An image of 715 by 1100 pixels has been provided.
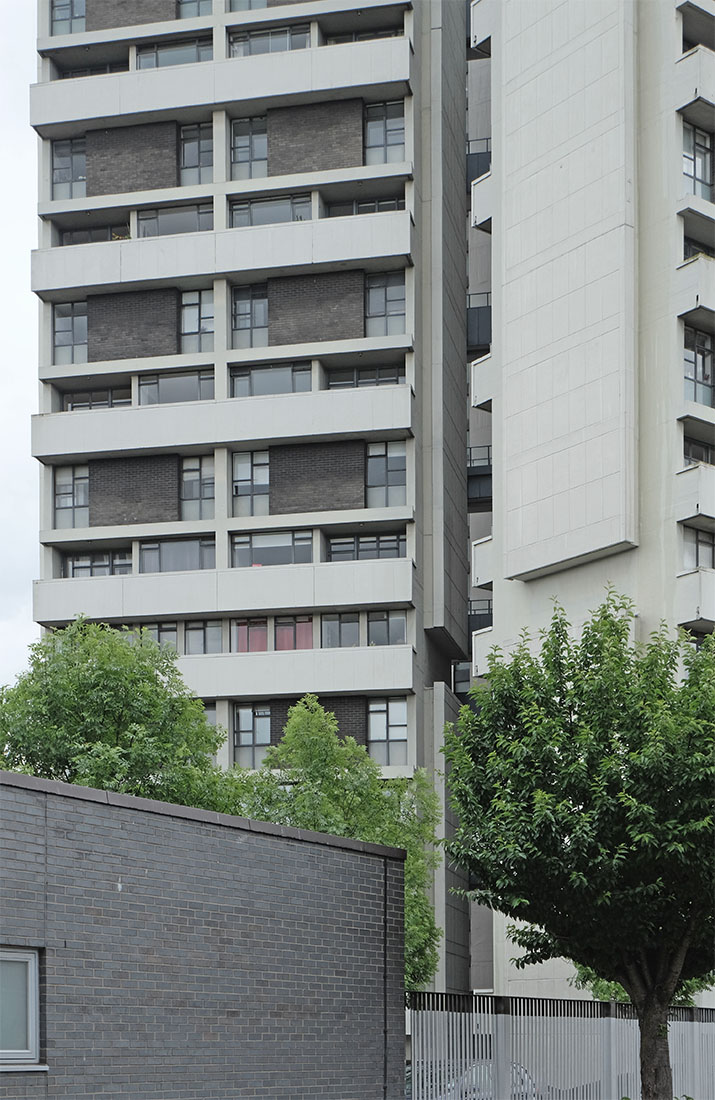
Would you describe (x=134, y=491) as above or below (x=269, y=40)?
below

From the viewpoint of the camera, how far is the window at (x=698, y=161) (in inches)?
1935

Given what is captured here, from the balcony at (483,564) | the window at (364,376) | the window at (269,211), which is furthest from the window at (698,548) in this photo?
the window at (269,211)

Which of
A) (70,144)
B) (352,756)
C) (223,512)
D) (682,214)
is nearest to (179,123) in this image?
(70,144)

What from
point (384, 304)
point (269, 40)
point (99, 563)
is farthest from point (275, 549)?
point (269, 40)

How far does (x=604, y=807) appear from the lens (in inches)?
794

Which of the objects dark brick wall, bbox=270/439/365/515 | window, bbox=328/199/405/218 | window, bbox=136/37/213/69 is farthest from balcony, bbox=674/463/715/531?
window, bbox=136/37/213/69

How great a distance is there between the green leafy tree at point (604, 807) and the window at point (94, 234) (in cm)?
4315

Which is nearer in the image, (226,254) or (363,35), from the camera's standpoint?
(226,254)

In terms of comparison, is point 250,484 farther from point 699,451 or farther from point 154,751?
point 154,751

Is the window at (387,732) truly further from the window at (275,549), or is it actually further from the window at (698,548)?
the window at (698,548)

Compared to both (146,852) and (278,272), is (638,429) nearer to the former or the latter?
(278,272)

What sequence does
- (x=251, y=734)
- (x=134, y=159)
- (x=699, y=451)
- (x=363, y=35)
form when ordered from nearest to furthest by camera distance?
(x=699, y=451) → (x=251, y=734) → (x=134, y=159) → (x=363, y=35)

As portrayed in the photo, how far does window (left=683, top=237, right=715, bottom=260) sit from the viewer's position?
5009 centimetres

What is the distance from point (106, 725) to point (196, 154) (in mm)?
31927
